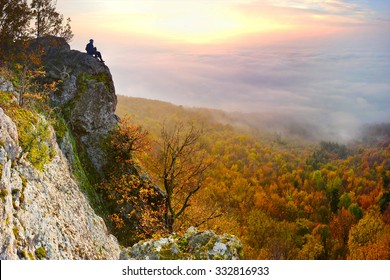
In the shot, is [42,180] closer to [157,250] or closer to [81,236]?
[81,236]

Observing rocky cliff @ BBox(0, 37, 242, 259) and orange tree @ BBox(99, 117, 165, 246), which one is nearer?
rocky cliff @ BBox(0, 37, 242, 259)

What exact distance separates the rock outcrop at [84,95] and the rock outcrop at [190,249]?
1226cm

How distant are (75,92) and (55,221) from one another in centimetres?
1510

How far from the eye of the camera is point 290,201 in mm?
98188

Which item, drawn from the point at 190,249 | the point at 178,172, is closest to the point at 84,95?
the point at 178,172

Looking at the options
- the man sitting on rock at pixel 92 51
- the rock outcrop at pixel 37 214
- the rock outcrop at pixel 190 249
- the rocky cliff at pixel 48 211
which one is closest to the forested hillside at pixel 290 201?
the man sitting on rock at pixel 92 51

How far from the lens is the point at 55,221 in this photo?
438 inches

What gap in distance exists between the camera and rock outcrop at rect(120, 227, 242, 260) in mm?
11203

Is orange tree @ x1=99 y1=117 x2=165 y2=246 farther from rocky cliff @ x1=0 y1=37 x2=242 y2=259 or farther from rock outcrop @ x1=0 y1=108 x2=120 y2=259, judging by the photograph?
rock outcrop @ x1=0 y1=108 x2=120 y2=259

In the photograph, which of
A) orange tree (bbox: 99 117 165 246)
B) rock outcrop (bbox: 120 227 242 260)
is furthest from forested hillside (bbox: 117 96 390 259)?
rock outcrop (bbox: 120 227 242 260)

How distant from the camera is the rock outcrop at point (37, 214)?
8.64 meters

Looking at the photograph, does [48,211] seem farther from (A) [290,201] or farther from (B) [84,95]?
(A) [290,201]

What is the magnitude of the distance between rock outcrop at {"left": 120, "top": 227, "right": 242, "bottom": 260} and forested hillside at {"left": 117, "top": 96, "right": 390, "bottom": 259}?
1015 centimetres
